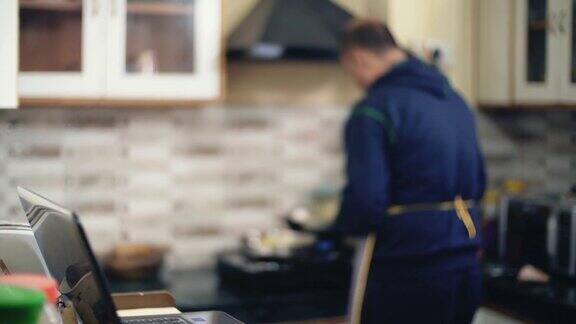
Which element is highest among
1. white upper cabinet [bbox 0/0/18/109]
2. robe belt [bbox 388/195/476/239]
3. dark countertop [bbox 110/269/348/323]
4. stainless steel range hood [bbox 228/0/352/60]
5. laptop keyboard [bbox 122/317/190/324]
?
stainless steel range hood [bbox 228/0/352/60]

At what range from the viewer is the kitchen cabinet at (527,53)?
3.38 m

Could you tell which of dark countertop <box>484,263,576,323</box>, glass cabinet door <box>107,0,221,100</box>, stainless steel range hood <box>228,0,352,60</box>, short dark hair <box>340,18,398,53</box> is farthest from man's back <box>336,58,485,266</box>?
glass cabinet door <box>107,0,221,100</box>

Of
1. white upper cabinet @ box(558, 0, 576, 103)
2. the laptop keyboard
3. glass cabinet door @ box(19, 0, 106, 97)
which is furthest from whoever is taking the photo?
white upper cabinet @ box(558, 0, 576, 103)

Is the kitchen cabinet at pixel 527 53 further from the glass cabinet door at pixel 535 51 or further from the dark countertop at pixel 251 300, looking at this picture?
the dark countertop at pixel 251 300

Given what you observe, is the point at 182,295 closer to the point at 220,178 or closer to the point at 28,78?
the point at 220,178

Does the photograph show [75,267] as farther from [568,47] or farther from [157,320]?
[568,47]

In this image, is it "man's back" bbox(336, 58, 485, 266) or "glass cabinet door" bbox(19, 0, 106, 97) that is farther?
"glass cabinet door" bbox(19, 0, 106, 97)

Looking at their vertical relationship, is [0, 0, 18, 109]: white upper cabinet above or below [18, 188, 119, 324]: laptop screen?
above

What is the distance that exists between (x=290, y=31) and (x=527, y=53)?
1.09m

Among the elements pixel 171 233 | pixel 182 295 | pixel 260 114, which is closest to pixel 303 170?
pixel 260 114

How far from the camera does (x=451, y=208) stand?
2580 millimetres

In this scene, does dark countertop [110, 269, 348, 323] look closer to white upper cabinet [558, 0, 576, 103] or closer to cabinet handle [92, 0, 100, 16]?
cabinet handle [92, 0, 100, 16]

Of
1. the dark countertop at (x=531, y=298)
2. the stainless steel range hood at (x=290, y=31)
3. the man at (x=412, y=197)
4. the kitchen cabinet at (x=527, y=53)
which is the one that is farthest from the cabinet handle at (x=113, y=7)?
the dark countertop at (x=531, y=298)

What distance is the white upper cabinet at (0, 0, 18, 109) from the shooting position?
7.72ft
